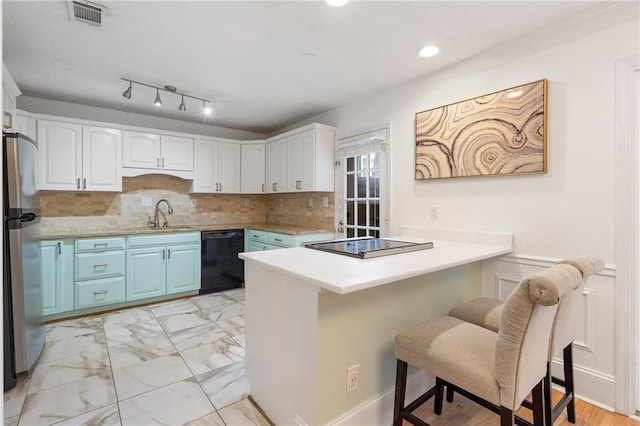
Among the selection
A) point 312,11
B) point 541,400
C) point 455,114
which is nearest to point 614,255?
point 541,400

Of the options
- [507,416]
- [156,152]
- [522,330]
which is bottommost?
[507,416]

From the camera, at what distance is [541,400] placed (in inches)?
53.4

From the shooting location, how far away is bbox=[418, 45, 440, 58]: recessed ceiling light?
2.33 meters

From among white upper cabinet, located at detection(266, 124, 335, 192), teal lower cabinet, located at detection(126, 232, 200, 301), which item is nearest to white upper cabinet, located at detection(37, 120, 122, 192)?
teal lower cabinet, located at detection(126, 232, 200, 301)

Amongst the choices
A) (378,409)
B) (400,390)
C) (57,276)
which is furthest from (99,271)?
(400,390)

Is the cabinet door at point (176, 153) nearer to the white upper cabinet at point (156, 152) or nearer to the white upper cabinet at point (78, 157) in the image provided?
the white upper cabinet at point (156, 152)

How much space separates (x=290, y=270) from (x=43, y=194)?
3.61 meters

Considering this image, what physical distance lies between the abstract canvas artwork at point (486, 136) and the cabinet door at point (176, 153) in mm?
2936

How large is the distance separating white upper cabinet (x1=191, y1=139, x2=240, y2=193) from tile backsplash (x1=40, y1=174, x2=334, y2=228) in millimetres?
321

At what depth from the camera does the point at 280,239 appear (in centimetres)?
388

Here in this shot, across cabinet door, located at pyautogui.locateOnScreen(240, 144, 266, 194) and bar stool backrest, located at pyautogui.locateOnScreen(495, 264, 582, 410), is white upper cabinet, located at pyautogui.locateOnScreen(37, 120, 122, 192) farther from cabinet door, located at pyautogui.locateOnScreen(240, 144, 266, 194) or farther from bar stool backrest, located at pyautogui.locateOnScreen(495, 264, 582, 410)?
bar stool backrest, located at pyautogui.locateOnScreen(495, 264, 582, 410)

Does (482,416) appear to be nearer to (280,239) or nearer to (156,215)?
(280,239)

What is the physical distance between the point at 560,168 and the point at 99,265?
4.18 metres

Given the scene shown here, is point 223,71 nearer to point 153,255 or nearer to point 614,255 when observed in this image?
point 153,255
